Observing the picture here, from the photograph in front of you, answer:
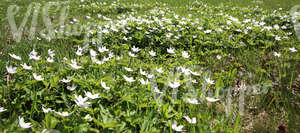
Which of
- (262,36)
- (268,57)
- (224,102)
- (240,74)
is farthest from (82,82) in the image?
(262,36)

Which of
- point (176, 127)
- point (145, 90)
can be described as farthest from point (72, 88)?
point (176, 127)

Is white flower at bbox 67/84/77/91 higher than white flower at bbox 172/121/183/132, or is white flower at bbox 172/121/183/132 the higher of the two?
white flower at bbox 67/84/77/91

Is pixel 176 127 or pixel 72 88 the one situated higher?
pixel 72 88

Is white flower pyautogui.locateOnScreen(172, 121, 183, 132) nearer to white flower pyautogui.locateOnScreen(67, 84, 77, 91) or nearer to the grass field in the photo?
the grass field

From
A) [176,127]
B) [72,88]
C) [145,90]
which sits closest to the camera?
[176,127]

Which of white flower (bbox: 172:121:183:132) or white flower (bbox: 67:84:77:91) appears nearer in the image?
white flower (bbox: 172:121:183:132)

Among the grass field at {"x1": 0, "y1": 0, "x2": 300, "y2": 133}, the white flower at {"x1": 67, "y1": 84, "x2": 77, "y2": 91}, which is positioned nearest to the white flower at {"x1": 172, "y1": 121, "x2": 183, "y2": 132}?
the grass field at {"x1": 0, "y1": 0, "x2": 300, "y2": 133}

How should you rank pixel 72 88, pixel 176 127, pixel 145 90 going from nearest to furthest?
pixel 176 127, pixel 72 88, pixel 145 90

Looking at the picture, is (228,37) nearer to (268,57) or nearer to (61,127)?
(268,57)

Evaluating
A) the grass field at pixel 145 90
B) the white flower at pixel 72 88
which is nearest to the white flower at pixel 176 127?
the grass field at pixel 145 90

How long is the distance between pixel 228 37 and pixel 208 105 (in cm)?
233

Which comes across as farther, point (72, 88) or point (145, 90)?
point (145, 90)

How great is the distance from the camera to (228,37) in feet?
13.6

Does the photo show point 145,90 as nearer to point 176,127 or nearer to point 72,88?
point 176,127
